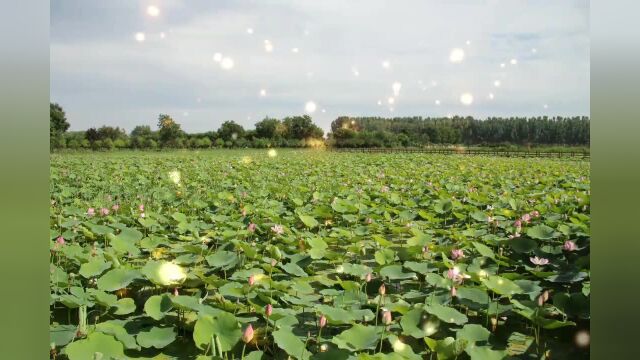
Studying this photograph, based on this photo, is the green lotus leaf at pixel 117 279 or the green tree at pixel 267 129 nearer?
the green lotus leaf at pixel 117 279

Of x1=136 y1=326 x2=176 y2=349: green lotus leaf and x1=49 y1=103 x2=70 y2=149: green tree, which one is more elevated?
x1=49 y1=103 x2=70 y2=149: green tree

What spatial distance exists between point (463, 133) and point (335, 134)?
957 centimetres

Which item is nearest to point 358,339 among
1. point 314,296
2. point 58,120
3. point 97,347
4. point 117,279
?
point 314,296

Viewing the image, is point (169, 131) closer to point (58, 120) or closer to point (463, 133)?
point (58, 120)

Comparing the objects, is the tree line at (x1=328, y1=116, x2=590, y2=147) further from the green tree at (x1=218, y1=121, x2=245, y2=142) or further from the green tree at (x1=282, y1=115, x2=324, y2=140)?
the green tree at (x1=218, y1=121, x2=245, y2=142)

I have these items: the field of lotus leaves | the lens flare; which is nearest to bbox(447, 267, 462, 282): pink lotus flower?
the field of lotus leaves

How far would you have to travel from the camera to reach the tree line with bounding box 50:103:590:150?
110ft

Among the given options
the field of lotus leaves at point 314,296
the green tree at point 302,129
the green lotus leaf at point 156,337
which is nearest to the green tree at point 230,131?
the green tree at point 302,129

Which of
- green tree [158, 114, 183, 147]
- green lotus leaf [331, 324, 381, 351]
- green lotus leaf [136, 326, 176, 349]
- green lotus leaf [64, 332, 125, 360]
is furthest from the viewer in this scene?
green tree [158, 114, 183, 147]

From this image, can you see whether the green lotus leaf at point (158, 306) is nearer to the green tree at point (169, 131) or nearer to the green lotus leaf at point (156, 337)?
the green lotus leaf at point (156, 337)

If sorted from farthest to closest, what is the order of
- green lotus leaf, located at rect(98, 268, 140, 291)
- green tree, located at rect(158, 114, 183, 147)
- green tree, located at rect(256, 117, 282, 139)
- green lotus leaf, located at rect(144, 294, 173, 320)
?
green tree, located at rect(256, 117, 282, 139), green tree, located at rect(158, 114, 183, 147), green lotus leaf, located at rect(98, 268, 140, 291), green lotus leaf, located at rect(144, 294, 173, 320)

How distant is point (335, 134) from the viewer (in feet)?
123

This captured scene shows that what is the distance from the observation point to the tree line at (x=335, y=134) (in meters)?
A: 33.5
